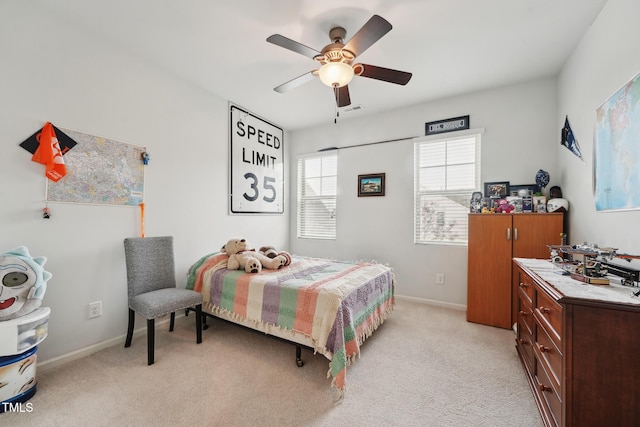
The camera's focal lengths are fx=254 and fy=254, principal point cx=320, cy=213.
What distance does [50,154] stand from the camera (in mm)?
1987

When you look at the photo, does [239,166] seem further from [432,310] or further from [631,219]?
[631,219]

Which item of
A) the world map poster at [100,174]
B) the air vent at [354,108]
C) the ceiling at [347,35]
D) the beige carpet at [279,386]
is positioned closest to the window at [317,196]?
the air vent at [354,108]

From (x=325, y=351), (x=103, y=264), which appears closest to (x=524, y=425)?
(x=325, y=351)

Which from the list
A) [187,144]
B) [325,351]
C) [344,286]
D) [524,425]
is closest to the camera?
[524,425]

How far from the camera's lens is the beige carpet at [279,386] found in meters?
1.52

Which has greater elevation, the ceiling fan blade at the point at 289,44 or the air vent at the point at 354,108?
the air vent at the point at 354,108

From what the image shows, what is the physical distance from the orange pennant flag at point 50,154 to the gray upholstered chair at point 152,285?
2.38ft

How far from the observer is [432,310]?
3.27 meters

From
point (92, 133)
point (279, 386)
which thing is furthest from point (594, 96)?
point (92, 133)

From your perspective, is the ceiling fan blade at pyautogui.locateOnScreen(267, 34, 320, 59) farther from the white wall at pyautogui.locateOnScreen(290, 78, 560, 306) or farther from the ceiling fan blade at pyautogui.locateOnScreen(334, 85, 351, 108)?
the white wall at pyautogui.locateOnScreen(290, 78, 560, 306)

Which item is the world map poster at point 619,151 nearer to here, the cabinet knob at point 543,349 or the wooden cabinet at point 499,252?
the wooden cabinet at point 499,252

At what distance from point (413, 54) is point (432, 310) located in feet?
9.73

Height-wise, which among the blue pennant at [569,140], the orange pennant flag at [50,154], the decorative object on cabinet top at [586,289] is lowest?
the decorative object on cabinet top at [586,289]

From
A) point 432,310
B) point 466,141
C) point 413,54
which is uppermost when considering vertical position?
point 413,54
